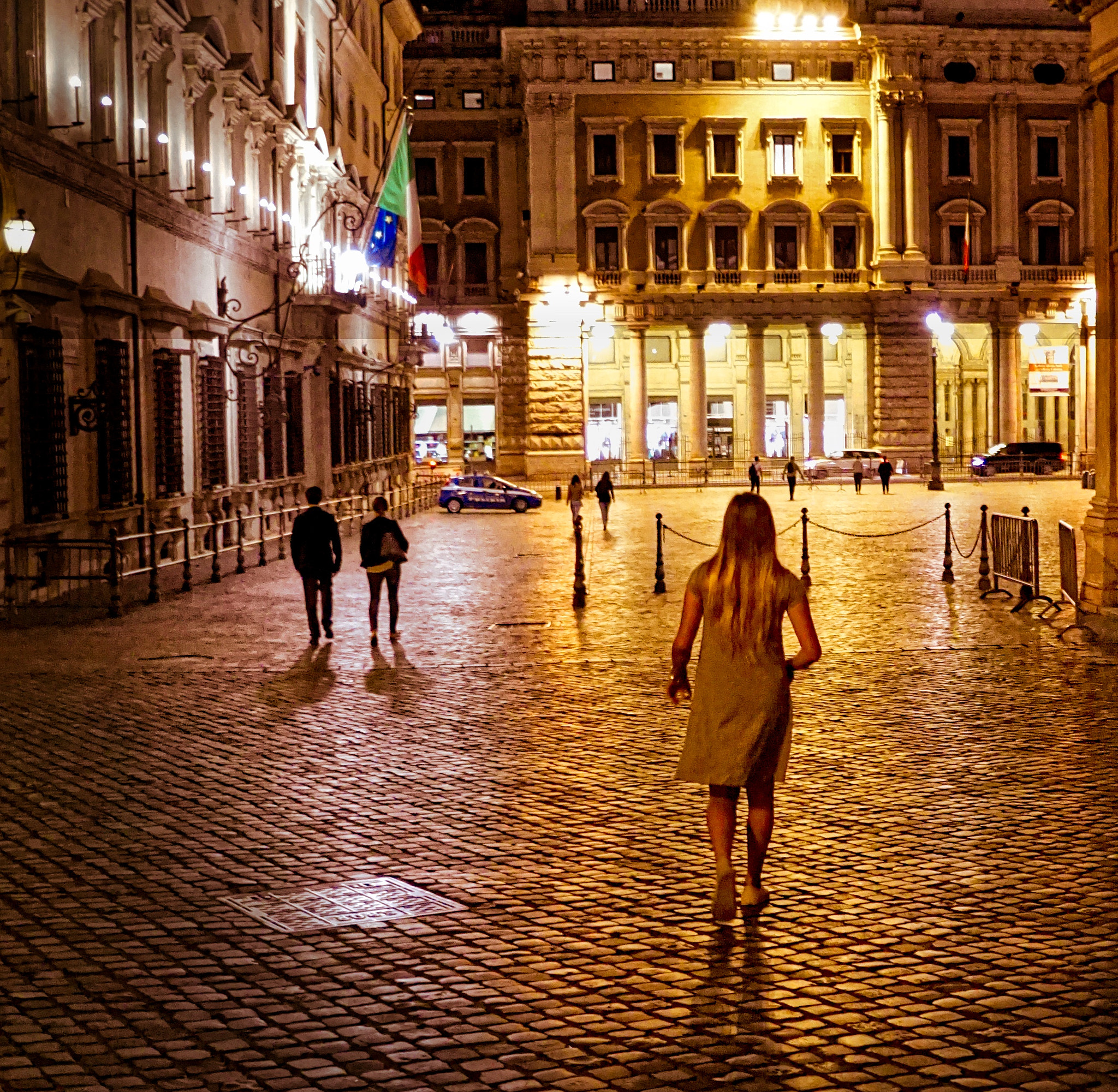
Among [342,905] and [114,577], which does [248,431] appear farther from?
[342,905]

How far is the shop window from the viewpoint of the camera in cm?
7600

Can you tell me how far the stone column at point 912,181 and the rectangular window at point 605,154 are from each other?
12.7m

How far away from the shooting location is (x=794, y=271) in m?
73.8

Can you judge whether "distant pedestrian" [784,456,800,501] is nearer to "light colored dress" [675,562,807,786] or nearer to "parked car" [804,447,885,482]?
"parked car" [804,447,885,482]

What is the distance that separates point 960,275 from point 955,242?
1.60 metres

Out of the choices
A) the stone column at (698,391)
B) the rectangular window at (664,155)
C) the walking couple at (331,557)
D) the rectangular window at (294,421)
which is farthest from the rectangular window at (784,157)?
the walking couple at (331,557)

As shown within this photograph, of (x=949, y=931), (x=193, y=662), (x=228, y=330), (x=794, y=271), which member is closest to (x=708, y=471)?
(x=794, y=271)

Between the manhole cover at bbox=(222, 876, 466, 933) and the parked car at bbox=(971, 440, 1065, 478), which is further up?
the parked car at bbox=(971, 440, 1065, 478)

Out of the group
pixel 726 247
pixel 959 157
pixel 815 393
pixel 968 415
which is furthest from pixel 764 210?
pixel 968 415

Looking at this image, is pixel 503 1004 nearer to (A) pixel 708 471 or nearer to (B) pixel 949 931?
(B) pixel 949 931

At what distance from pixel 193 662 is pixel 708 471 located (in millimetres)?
55719

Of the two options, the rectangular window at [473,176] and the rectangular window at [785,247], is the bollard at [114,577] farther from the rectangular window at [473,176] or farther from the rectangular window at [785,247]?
the rectangular window at [473,176]

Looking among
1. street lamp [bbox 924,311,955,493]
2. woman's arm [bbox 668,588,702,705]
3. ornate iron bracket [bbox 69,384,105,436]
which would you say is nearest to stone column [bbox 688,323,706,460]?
street lamp [bbox 924,311,955,493]

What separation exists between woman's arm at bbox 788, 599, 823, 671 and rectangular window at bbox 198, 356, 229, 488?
24.6 m
